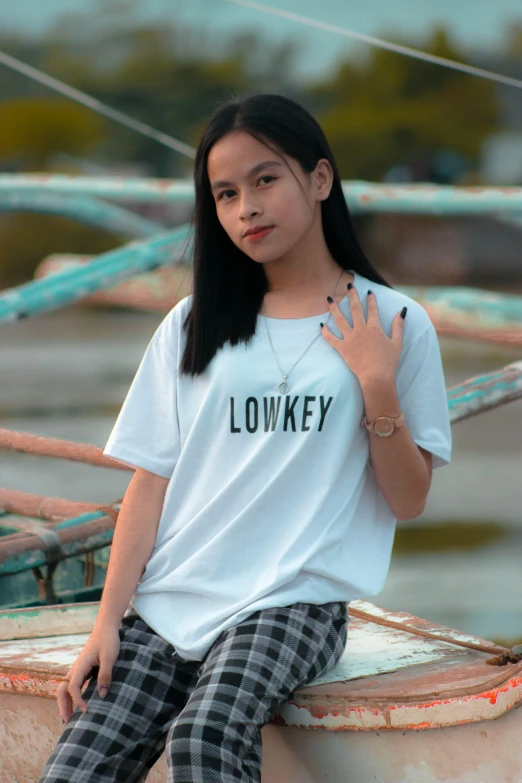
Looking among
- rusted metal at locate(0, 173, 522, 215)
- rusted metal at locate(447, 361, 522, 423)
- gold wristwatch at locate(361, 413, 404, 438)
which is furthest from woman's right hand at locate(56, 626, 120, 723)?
rusted metal at locate(0, 173, 522, 215)

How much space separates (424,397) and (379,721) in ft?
1.41

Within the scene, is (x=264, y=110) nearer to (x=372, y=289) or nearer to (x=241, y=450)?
(x=372, y=289)

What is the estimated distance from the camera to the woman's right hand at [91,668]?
1.63m

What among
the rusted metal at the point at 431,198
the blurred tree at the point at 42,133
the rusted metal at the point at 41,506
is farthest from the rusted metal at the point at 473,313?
the blurred tree at the point at 42,133

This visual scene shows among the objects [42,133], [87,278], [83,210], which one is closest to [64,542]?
[87,278]

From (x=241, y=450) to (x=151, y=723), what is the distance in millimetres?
376

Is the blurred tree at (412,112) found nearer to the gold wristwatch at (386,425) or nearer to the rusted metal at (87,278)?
the rusted metal at (87,278)

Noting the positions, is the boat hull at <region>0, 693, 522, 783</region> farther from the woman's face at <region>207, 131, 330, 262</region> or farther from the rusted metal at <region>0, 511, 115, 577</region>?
the rusted metal at <region>0, 511, 115, 577</region>

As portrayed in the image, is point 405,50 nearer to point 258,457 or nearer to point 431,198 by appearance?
point 431,198

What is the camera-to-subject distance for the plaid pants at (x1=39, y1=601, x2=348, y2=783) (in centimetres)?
150

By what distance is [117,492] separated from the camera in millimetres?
5848

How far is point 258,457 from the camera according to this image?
1.68 m

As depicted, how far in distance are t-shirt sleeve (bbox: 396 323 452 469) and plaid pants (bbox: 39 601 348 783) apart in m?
0.26

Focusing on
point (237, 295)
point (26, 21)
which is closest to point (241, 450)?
point (237, 295)
